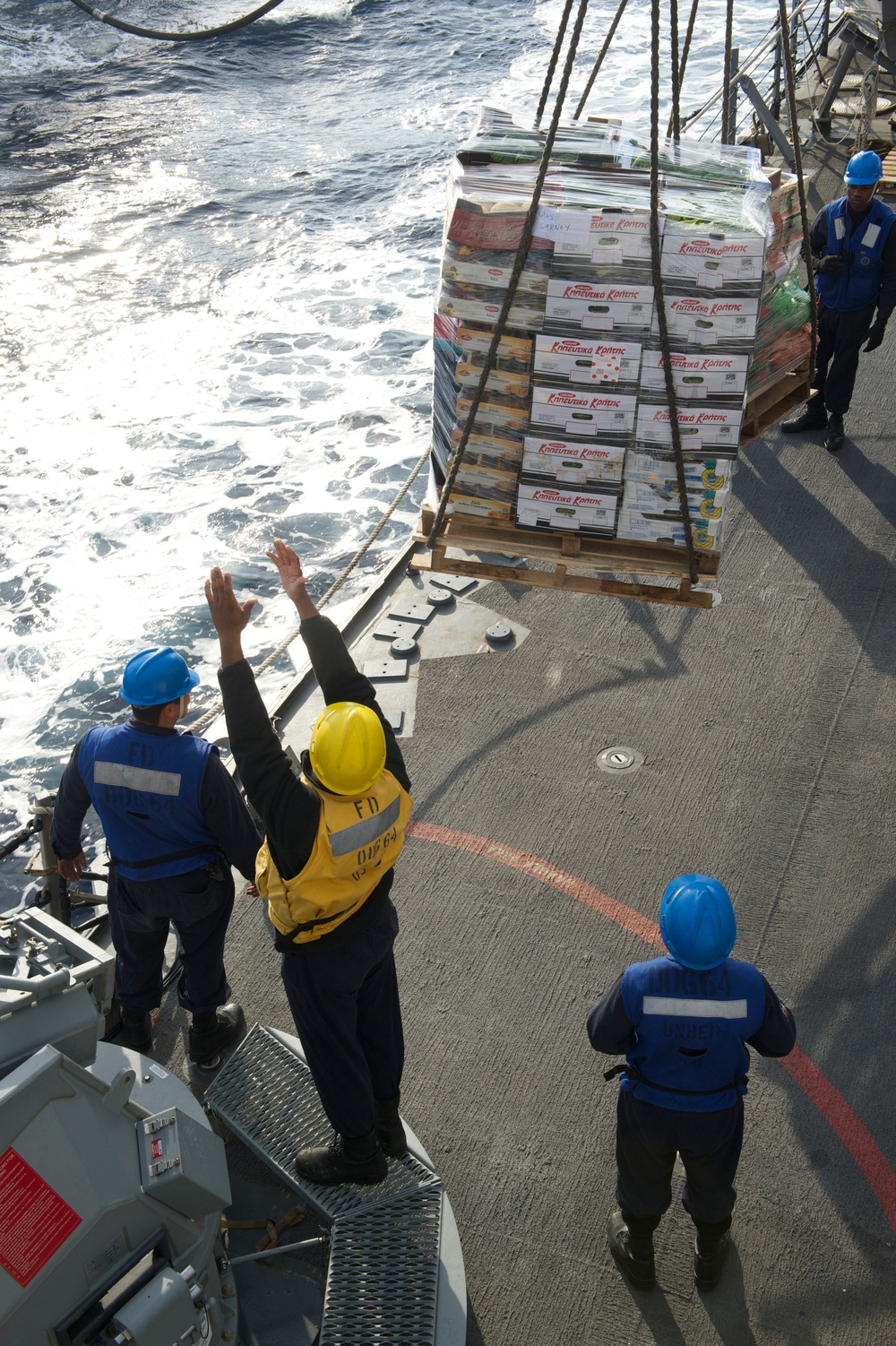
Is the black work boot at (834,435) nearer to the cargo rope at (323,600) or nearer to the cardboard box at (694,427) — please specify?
the cargo rope at (323,600)

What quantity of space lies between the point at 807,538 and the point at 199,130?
71.8 ft

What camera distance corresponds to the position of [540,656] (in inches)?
289

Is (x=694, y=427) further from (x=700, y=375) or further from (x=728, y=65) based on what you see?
(x=728, y=65)

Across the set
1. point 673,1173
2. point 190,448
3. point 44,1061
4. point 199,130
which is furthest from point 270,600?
point 199,130

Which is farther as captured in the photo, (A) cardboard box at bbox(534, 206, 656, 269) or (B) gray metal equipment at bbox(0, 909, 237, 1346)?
(A) cardboard box at bbox(534, 206, 656, 269)

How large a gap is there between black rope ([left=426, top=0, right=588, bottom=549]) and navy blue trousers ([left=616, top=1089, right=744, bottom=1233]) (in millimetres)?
2599

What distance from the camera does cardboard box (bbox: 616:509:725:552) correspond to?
15.5 feet

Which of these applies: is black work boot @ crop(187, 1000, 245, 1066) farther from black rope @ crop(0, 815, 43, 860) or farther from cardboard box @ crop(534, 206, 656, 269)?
cardboard box @ crop(534, 206, 656, 269)

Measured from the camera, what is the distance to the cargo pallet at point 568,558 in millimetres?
4848

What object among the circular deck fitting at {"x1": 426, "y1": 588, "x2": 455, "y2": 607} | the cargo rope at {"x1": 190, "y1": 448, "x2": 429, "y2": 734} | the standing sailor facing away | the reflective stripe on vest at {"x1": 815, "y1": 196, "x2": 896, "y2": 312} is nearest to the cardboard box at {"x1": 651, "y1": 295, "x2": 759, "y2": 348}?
the standing sailor facing away

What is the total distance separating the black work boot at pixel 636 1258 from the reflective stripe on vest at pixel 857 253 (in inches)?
269

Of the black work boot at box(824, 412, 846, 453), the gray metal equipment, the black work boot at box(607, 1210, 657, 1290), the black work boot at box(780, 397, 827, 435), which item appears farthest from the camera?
the black work boot at box(780, 397, 827, 435)

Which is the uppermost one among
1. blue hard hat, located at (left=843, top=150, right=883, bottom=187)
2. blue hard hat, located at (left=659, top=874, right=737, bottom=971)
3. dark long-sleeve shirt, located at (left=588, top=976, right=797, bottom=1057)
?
blue hard hat, located at (left=843, top=150, right=883, bottom=187)

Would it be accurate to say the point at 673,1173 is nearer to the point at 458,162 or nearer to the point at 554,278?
the point at 554,278
